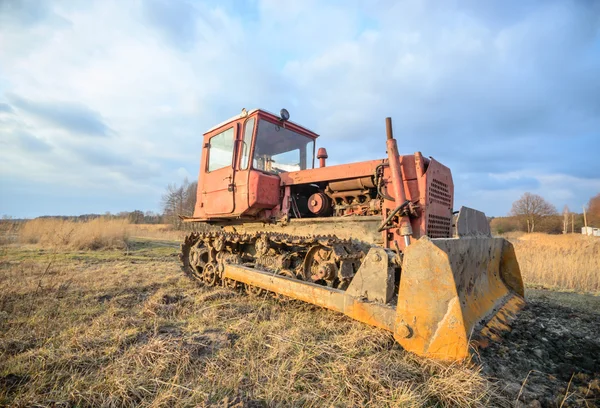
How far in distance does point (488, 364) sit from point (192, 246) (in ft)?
16.6

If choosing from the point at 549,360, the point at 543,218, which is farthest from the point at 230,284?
the point at 543,218

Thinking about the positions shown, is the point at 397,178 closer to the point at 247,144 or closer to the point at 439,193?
the point at 439,193

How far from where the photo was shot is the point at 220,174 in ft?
18.6

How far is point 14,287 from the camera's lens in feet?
14.8

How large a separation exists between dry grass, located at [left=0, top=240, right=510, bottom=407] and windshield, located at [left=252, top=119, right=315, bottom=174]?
265cm

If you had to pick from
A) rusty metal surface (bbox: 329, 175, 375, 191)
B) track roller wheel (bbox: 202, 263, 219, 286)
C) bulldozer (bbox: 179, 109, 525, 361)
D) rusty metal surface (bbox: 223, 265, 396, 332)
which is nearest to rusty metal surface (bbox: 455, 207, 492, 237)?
bulldozer (bbox: 179, 109, 525, 361)

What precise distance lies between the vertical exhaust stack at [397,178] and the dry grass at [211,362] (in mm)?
1202

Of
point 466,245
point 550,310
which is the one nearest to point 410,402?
point 466,245

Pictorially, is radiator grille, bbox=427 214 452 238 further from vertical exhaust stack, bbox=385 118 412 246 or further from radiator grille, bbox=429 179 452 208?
vertical exhaust stack, bbox=385 118 412 246

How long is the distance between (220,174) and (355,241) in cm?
298

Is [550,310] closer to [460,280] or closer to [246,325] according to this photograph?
[460,280]

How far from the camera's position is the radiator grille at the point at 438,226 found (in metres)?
3.71

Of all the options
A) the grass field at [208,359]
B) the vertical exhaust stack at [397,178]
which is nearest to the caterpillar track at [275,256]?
the grass field at [208,359]

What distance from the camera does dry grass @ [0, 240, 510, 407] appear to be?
5.89ft
